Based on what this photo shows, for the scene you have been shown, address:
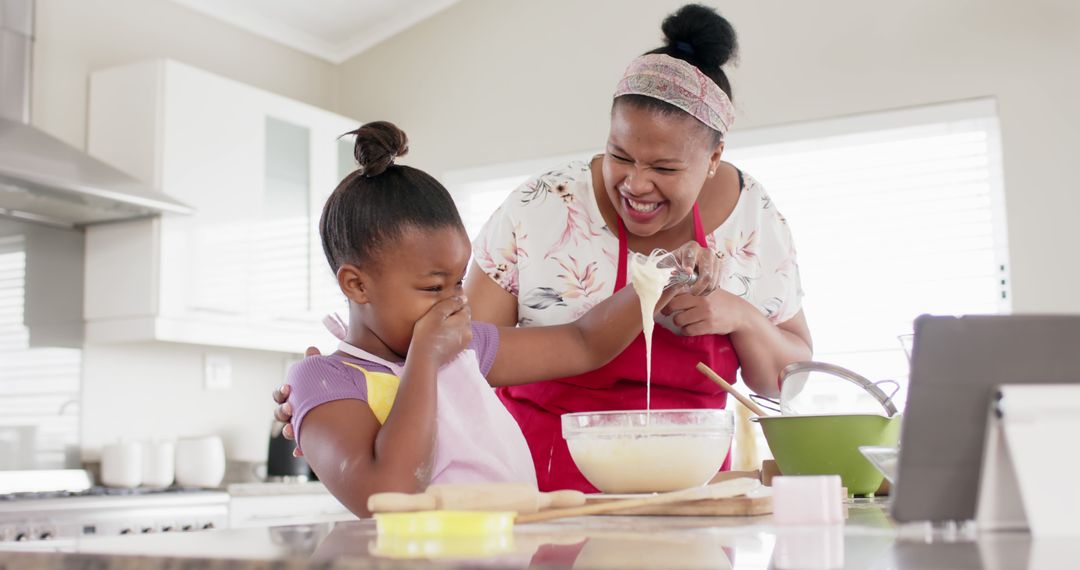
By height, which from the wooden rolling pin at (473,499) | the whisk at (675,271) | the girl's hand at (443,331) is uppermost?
the whisk at (675,271)

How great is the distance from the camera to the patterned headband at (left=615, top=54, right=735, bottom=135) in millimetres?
1892

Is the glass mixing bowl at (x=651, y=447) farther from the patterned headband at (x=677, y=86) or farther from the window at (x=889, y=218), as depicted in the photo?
the window at (x=889, y=218)

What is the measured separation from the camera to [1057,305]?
3865 millimetres

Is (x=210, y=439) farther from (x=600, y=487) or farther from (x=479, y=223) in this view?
(x=600, y=487)

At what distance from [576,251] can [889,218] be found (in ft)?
8.34

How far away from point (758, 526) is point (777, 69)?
12.3ft

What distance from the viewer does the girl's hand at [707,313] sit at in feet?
6.07

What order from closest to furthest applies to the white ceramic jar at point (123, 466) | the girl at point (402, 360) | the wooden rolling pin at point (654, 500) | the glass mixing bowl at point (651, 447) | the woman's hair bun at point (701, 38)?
the wooden rolling pin at point (654, 500), the glass mixing bowl at point (651, 447), the girl at point (402, 360), the woman's hair bun at point (701, 38), the white ceramic jar at point (123, 466)

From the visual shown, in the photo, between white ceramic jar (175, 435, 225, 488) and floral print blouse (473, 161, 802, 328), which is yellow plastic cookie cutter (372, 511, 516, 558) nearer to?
floral print blouse (473, 161, 802, 328)

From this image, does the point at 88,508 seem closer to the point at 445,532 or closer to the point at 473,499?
the point at 473,499

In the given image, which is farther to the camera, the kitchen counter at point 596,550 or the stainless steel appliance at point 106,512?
the stainless steel appliance at point 106,512

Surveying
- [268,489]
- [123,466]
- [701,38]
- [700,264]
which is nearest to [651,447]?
[700,264]

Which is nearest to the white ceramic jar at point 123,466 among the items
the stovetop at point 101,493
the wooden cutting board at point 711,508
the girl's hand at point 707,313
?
the stovetop at point 101,493

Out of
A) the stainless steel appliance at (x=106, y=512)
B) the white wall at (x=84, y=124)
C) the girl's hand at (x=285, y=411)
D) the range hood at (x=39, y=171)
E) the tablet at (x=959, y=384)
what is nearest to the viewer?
the tablet at (x=959, y=384)
